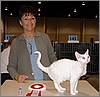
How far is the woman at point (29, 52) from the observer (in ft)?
4.90

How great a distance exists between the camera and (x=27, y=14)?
1444 millimetres

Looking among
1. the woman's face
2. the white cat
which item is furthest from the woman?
the white cat

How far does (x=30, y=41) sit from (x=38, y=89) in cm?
58

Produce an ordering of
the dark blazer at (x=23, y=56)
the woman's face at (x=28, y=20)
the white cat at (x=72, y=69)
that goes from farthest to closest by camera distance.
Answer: the dark blazer at (x=23, y=56) < the woman's face at (x=28, y=20) < the white cat at (x=72, y=69)

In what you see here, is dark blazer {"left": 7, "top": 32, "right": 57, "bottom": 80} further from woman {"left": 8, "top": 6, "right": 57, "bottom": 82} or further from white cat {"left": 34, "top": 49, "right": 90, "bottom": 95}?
white cat {"left": 34, "top": 49, "right": 90, "bottom": 95}

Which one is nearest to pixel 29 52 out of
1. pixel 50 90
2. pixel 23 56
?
pixel 23 56

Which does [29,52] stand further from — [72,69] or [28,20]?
[72,69]

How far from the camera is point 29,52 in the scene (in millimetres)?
1532

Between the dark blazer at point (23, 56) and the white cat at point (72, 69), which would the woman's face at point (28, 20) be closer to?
the dark blazer at point (23, 56)

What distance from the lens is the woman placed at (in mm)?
1493

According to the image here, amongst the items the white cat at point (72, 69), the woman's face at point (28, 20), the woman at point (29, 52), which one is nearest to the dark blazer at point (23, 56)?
the woman at point (29, 52)

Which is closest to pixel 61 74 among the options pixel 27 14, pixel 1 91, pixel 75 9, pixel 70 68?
pixel 70 68

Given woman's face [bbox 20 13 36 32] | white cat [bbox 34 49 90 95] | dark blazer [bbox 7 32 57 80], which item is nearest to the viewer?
white cat [bbox 34 49 90 95]

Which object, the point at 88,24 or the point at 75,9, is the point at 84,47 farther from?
the point at 88,24
